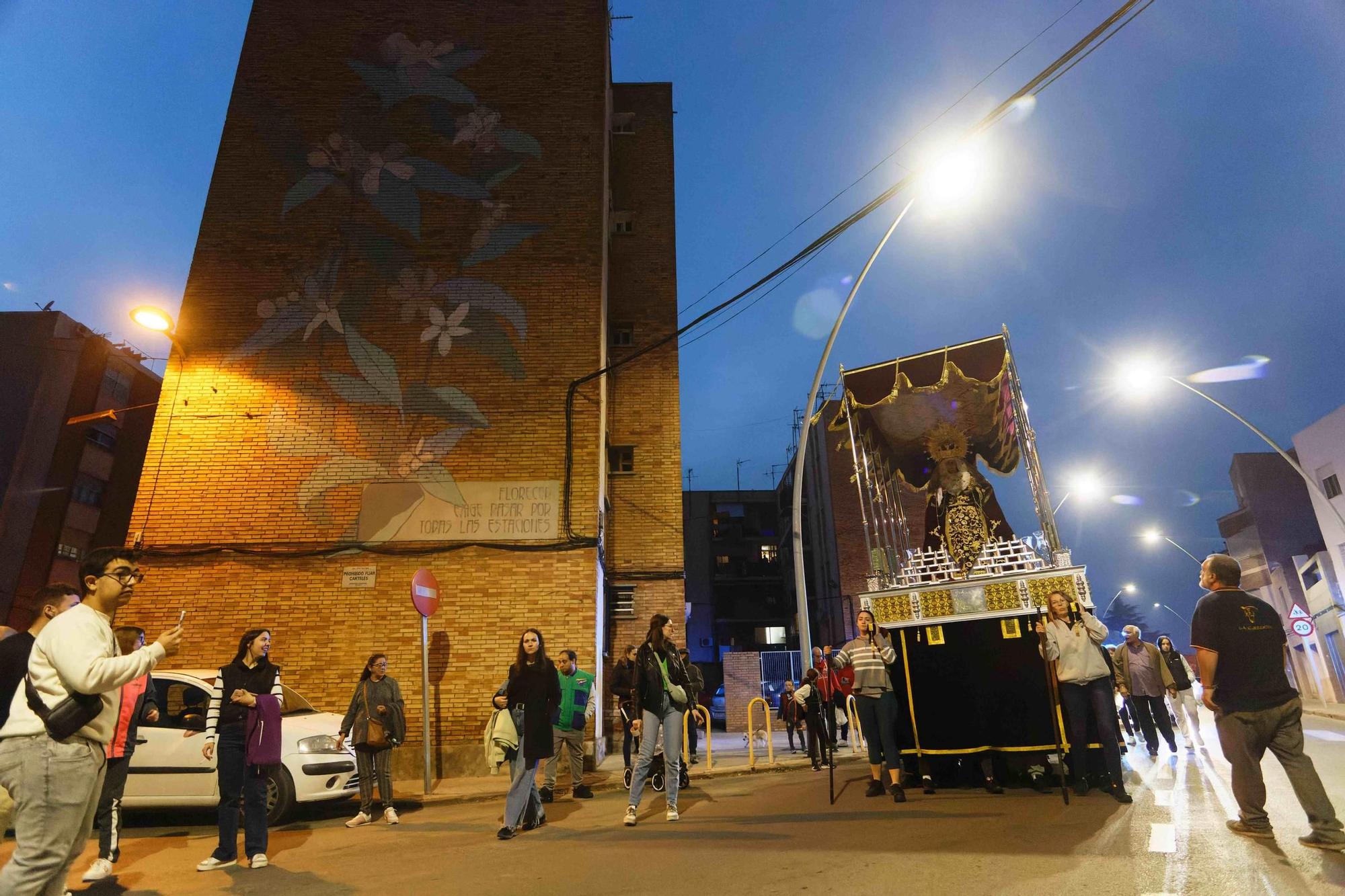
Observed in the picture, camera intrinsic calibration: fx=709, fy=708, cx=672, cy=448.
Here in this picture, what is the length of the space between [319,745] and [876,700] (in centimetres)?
604

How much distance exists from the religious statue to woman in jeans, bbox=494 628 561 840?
16.4 feet

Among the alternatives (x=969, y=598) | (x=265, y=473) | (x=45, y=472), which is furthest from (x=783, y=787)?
(x=45, y=472)

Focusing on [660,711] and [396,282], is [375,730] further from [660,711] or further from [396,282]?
[396,282]

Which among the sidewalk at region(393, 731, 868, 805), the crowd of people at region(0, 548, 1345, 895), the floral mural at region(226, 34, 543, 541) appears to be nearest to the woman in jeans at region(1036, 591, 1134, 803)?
the crowd of people at region(0, 548, 1345, 895)

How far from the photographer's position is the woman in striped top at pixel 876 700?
7098mm

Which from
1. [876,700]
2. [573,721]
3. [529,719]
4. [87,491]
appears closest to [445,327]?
[573,721]

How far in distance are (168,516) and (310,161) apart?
7.50 meters

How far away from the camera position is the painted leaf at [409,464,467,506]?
12055 mm

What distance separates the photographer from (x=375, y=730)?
7430 millimetres

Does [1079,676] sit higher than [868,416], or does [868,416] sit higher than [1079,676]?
[868,416]

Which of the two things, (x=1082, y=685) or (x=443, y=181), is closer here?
(x=1082, y=685)

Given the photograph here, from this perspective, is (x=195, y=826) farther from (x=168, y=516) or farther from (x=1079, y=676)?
(x=1079, y=676)

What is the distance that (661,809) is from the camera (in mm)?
7230

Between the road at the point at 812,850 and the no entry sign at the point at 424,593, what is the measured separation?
9.04 ft
